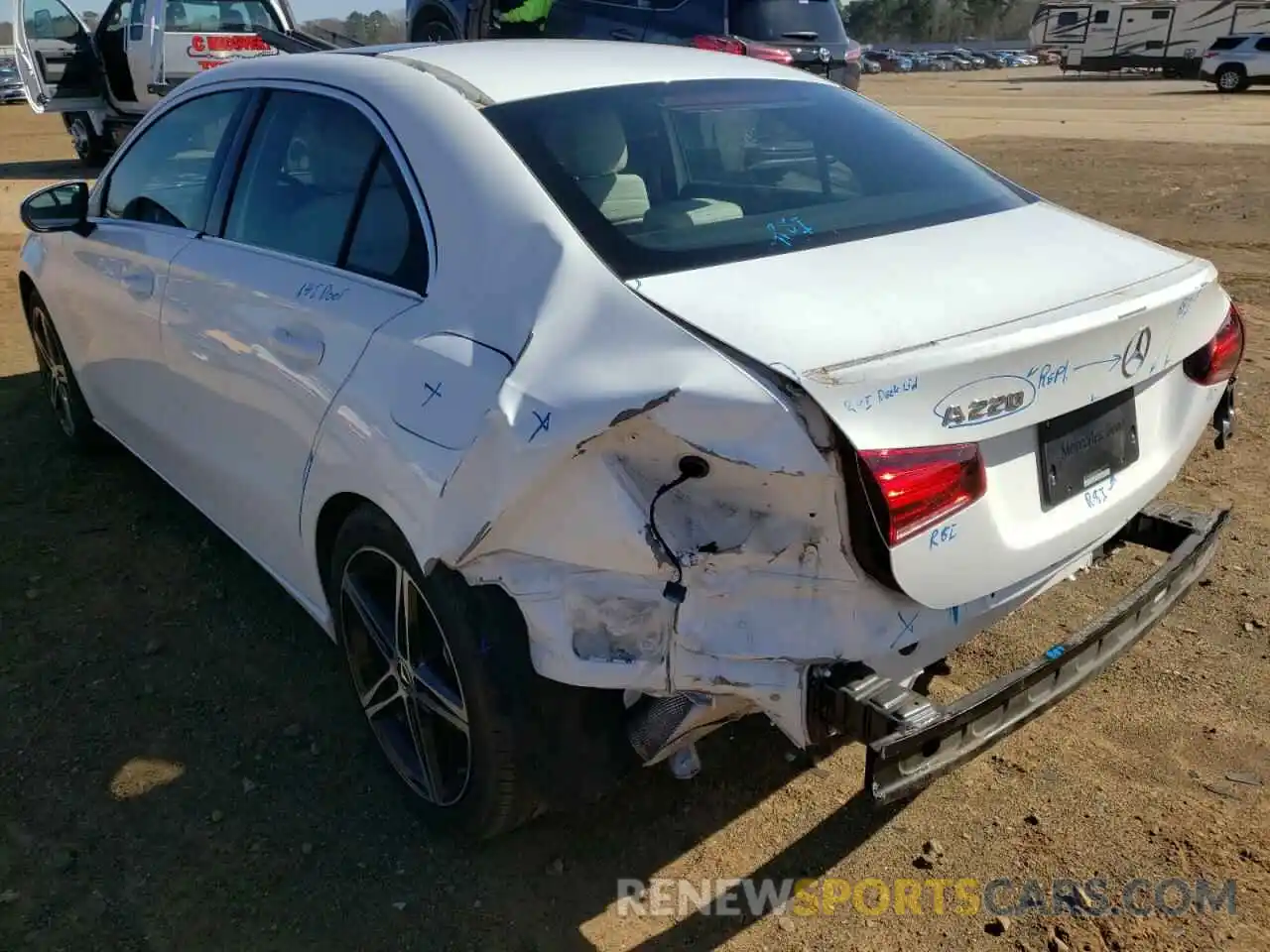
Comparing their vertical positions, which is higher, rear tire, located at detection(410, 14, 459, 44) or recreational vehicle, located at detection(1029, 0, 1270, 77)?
rear tire, located at detection(410, 14, 459, 44)

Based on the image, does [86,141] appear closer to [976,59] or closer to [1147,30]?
[1147,30]

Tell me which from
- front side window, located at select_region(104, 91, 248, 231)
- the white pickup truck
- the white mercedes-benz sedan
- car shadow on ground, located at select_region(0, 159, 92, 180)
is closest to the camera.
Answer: the white mercedes-benz sedan

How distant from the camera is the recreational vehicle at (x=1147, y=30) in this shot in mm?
41125

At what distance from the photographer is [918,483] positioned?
190cm

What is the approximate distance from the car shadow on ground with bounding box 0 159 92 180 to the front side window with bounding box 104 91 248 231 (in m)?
12.3

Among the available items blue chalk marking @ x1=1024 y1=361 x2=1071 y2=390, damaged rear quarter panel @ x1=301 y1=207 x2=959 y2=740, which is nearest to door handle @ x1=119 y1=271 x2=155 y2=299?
damaged rear quarter panel @ x1=301 y1=207 x2=959 y2=740

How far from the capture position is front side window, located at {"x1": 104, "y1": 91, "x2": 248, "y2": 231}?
11.5 ft

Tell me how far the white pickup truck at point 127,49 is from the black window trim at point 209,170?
9.34 meters

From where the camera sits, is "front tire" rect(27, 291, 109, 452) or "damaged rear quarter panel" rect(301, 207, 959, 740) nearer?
"damaged rear quarter panel" rect(301, 207, 959, 740)

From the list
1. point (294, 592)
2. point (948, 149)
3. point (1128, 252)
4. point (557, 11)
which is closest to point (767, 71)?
point (948, 149)

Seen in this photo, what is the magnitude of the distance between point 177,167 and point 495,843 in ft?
8.65

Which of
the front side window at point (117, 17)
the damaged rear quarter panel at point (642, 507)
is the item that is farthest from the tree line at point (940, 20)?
the damaged rear quarter panel at point (642, 507)

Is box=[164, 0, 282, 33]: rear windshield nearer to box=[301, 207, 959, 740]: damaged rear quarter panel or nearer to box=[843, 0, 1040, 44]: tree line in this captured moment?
box=[301, 207, 959, 740]: damaged rear quarter panel

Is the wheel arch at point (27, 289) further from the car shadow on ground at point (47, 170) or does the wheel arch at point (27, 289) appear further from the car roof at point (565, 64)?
the car shadow on ground at point (47, 170)
